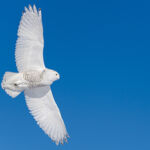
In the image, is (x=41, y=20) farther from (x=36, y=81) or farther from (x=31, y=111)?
(x=31, y=111)

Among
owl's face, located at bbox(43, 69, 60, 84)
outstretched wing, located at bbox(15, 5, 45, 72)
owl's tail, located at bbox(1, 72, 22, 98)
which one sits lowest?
owl's tail, located at bbox(1, 72, 22, 98)

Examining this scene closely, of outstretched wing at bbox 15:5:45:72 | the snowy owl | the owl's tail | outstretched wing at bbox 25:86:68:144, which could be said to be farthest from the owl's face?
the owl's tail

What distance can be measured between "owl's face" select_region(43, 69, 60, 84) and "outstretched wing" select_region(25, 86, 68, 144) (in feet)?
2.87

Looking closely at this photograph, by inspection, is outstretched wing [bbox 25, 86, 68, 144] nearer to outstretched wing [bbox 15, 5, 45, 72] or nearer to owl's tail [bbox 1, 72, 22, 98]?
owl's tail [bbox 1, 72, 22, 98]

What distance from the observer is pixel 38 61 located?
12.9 m

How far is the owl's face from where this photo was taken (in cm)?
1267

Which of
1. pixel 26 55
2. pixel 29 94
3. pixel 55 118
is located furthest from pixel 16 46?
pixel 55 118

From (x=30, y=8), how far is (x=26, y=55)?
1.77 meters

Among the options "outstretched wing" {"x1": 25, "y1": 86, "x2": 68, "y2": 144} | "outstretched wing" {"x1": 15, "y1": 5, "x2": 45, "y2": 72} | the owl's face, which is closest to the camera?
"outstretched wing" {"x1": 15, "y1": 5, "x2": 45, "y2": 72}

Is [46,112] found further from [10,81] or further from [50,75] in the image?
[10,81]

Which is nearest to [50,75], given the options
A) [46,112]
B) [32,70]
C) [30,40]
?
[32,70]

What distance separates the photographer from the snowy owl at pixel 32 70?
1256 centimetres

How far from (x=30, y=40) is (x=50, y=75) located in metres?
1.51

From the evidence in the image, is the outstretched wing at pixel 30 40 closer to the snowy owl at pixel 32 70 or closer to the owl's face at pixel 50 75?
the snowy owl at pixel 32 70
